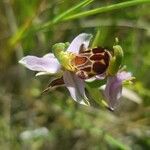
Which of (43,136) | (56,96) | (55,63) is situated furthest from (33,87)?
(55,63)

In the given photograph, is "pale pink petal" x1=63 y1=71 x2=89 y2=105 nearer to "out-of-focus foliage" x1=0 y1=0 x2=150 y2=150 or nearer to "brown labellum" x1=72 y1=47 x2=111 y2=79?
"brown labellum" x1=72 y1=47 x2=111 y2=79

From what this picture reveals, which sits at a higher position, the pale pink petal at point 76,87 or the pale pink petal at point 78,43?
the pale pink petal at point 78,43

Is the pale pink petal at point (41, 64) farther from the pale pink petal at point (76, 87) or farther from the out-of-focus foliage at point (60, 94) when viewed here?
the out-of-focus foliage at point (60, 94)

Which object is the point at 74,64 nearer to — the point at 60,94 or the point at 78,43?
the point at 78,43

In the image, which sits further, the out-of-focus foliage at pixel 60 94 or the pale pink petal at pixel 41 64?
the out-of-focus foliage at pixel 60 94

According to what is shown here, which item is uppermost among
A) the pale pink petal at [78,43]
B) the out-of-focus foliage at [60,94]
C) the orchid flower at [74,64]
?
the pale pink petal at [78,43]

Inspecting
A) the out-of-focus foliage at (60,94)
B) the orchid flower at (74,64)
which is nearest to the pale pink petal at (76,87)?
the orchid flower at (74,64)

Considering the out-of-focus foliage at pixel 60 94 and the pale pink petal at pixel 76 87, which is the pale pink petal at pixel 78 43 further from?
the out-of-focus foliage at pixel 60 94
